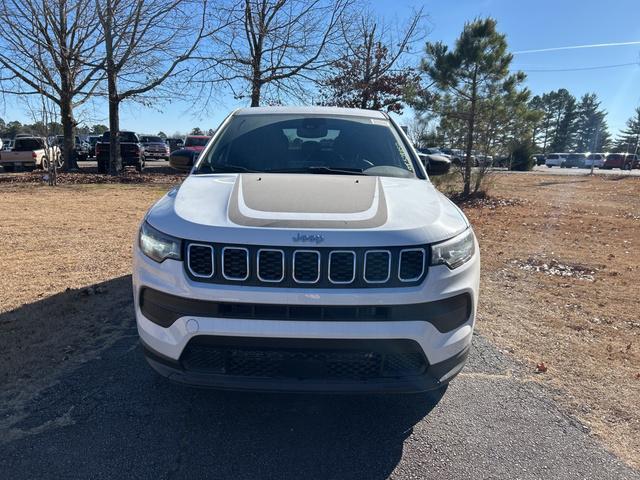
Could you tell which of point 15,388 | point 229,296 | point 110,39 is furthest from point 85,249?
point 110,39

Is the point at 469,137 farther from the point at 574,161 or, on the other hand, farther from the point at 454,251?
the point at 574,161

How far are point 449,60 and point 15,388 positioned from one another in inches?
543

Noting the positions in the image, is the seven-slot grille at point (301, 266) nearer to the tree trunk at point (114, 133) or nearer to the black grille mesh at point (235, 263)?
the black grille mesh at point (235, 263)

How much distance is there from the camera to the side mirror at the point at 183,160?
14.0ft

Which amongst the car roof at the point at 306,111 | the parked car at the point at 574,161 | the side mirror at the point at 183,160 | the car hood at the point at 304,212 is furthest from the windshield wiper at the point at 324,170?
the parked car at the point at 574,161

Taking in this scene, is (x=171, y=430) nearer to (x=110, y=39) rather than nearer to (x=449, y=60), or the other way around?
(x=449, y=60)

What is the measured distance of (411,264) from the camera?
2.38m

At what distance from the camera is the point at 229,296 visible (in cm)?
228

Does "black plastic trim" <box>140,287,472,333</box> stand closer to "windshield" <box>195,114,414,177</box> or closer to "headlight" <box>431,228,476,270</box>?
"headlight" <box>431,228,476,270</box>

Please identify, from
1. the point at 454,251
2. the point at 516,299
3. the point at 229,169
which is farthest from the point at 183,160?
the point at 516,299

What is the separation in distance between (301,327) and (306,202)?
0.72 meters

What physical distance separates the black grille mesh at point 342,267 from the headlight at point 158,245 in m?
0.75

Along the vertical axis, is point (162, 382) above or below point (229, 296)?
below

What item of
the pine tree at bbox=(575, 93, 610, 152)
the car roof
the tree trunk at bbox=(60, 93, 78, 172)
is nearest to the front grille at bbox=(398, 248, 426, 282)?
the car roof
